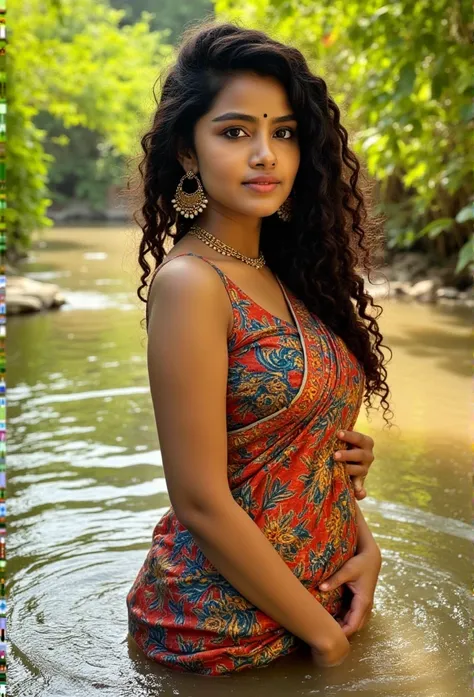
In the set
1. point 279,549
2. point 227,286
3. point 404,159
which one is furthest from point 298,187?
point 404,159

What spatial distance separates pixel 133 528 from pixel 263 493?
145 centimetres

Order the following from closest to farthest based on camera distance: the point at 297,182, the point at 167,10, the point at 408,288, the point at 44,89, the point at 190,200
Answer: the point at 190,200 → the point at 297,182 → the point at 408,288 → the point at 44,89 → the point at 167,10

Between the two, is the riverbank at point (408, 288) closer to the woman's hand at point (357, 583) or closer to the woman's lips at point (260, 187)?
the woman's hand at point (357, 583)

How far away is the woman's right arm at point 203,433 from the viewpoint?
6.43ft

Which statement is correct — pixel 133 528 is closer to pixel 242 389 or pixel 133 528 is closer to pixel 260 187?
pixel 242 389

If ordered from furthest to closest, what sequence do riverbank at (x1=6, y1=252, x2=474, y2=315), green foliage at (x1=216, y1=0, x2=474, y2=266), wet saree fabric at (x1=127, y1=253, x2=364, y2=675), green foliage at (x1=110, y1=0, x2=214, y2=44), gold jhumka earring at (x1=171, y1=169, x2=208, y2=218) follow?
1. green foliage at (x1=110, y1=0, x2=214, y2=44)
2. riverbank at (x1=6, y1=252, x2=474, y2=315)
3. green foliage at (x1=216, y1=0, x2=474, y2=266)
4. gold jhumka earring at (x1=171, y1=169, x2=208, y2=218)
5. wet saree fabric at (x1=127, y1=253, x2=364, y2=675)

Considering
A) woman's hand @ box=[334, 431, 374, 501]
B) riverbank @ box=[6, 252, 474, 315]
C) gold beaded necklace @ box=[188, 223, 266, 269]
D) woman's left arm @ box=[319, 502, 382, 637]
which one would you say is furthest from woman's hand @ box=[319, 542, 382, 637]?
riverbank @ box=[6, 252, 474, 315]

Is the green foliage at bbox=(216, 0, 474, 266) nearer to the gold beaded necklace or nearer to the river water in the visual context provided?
the river water

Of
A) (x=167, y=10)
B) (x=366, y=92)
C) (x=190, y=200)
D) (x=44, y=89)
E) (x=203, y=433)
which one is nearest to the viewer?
(x=203, y=433)

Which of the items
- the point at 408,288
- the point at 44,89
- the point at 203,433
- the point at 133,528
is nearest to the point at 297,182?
the point at 203,433

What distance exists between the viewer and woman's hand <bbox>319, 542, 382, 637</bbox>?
2.22 metres

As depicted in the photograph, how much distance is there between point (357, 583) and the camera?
7.51 ft

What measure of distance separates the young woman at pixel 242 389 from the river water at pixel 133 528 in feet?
0.36

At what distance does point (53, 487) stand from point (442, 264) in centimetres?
892
